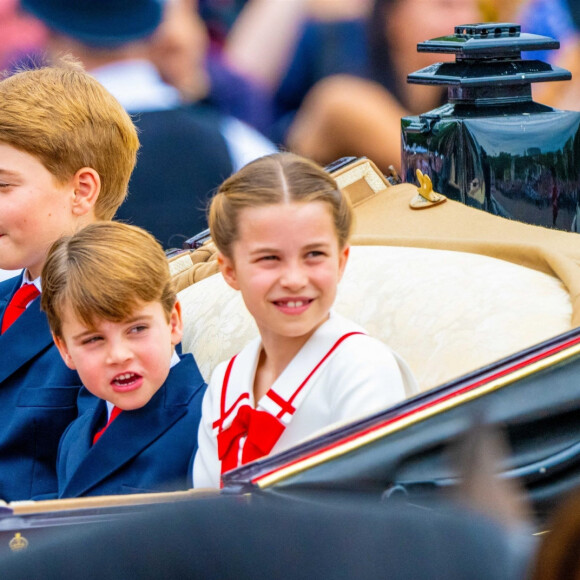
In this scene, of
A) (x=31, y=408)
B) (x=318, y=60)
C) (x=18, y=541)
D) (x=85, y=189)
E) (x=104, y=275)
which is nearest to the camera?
(x=18, y=541)

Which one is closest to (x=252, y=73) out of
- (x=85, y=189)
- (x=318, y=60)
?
(x=318, y=60)

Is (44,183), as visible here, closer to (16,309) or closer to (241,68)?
(16,309)

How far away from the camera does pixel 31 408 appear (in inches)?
62.4

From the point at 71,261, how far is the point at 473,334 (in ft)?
1.88

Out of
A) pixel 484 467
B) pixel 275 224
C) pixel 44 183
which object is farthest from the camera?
pixel 44 183

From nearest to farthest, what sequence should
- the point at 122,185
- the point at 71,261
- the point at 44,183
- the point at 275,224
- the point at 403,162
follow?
the point at 275,224 → the point at 71,261 → the point at 44,183 → the point at 122,185 → the point at 403,162

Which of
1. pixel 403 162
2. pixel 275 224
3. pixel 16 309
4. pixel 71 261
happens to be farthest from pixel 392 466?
pixel 403 162

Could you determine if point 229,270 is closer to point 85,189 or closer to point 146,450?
point 146,450

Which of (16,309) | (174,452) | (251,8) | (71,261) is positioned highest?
(251,8)

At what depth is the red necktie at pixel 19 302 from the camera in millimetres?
1701

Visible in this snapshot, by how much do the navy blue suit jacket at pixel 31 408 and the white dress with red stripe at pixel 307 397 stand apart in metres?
0.32

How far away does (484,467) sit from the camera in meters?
0.93

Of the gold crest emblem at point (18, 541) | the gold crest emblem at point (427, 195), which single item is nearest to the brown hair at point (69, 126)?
the gold crest emblem at point (427, 195)

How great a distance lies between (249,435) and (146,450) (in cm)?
20
